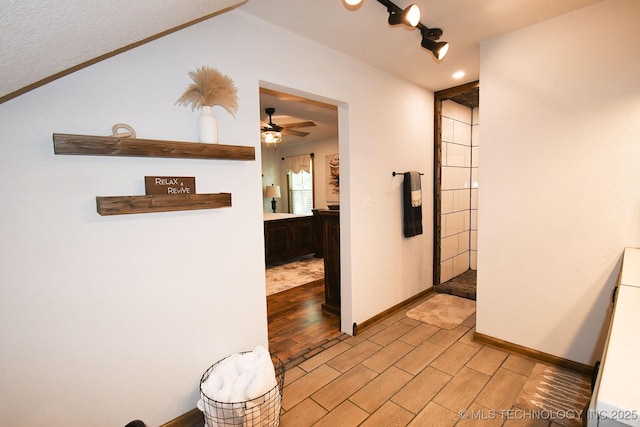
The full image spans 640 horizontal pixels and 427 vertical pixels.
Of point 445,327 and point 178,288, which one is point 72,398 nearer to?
point 178,288

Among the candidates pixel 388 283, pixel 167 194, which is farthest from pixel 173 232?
pixel 388 283

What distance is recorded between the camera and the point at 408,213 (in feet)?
10.4

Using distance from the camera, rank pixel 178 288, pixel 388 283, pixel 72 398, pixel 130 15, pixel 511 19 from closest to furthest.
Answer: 1. pixel 130 15
2. pixel 72 398
3. pixel 178 288
4. pixel 511 19
5. pixel 388 283

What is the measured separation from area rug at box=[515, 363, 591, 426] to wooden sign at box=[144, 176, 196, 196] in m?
2.35

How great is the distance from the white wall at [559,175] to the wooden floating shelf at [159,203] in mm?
2119

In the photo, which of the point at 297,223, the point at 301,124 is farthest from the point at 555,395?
the point at 297,223

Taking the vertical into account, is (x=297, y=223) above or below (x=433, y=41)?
below

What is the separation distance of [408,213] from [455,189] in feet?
4.41

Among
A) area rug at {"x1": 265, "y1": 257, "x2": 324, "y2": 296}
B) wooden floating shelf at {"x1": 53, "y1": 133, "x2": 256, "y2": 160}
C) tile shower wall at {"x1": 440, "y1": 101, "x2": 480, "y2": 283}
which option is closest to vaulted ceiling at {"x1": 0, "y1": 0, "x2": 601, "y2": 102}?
wooden floating shelf at {"x1": 53, "y1": 133, "x2": 256, "y2": 160}

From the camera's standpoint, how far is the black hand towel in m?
3.14

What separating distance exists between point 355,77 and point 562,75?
150 centimetres

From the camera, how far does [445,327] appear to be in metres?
2.82

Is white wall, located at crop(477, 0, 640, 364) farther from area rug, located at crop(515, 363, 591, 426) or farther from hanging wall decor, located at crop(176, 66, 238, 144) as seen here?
hanging wall decor, located at crop(176, 66, 238, 144)

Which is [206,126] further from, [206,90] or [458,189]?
[458,189]
